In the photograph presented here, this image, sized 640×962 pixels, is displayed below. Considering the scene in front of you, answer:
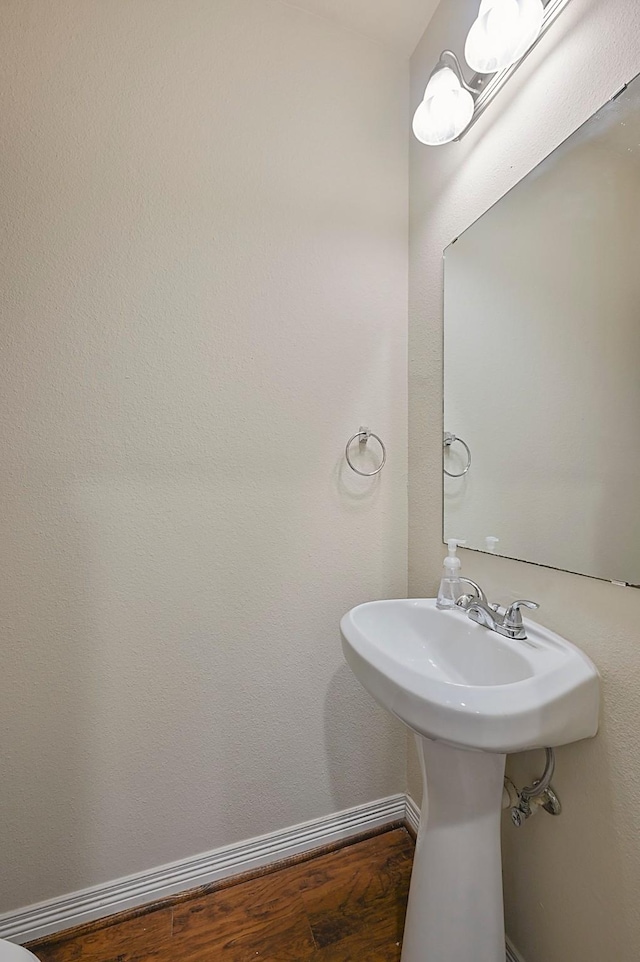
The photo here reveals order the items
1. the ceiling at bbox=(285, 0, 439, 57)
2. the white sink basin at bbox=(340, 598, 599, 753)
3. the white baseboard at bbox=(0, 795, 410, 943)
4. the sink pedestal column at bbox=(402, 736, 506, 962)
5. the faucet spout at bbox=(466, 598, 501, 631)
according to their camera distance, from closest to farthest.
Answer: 1. the white sink basin at bbox=(340, 598, 599, 753)
2. the sink pedestal column at bbox=(402, 736, 506, 962)
3. the faucet spout at bbox=(466, 598, 501, 631)
4. the white baseboard at bbox=(0, 795, 410, 943)
5. the ceiling at bbox=(285, 0, 439, 57)

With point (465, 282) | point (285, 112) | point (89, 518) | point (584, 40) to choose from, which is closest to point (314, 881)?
point (89, 518)

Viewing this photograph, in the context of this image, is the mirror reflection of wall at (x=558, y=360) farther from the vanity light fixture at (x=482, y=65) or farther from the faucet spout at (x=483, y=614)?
the vanity light fixture at (x=482, y=65)

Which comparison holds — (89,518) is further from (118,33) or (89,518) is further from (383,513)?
(118,33)

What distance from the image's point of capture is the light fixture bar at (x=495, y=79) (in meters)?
0.85

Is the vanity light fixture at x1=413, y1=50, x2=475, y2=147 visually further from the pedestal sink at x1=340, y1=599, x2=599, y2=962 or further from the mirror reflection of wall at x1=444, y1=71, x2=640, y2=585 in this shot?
the pedestal sink at x1=340, y1=599, x2=599, y2=962

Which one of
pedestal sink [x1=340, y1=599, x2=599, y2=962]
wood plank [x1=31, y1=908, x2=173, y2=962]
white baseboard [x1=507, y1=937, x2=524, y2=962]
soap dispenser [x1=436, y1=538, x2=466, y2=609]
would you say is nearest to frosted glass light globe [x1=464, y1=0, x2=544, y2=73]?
soap dispenser [x1=436, y1=538, x2=466, y2=609]

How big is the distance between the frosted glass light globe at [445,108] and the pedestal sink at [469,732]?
1230mm

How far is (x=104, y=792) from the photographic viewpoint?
1.09 metres

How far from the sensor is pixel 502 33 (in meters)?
0.91

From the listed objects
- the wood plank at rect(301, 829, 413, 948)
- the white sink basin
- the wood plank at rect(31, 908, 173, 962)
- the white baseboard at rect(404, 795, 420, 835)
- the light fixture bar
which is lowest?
the wood plank at rect(301, 829, 413, 948)

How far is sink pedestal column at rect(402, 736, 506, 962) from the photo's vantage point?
82 cm

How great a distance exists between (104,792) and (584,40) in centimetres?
196

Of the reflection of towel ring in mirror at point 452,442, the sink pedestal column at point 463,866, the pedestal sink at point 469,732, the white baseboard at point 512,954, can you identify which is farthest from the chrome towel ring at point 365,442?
the white baseboard at point 512,954

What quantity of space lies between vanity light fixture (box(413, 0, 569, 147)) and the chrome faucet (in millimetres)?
1157
